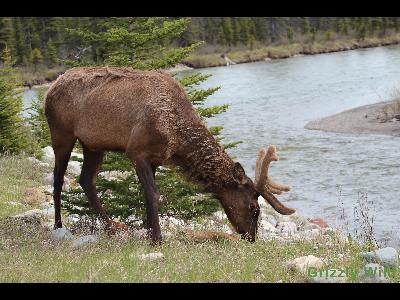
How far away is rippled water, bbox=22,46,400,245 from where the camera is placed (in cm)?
1642

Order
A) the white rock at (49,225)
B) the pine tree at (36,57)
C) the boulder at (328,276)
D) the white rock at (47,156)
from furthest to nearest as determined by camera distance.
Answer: the pine tree at (36,57), the white rock at (47,156), the white rock at (49,225), the boulder at (328,276)

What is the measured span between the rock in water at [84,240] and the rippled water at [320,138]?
196 inches

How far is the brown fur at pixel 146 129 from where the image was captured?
7.96 m

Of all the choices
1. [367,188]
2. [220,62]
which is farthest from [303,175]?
[220,62]

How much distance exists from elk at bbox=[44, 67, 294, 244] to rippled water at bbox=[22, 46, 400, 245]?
320cm

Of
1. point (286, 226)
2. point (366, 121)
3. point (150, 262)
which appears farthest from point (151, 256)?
point (366, 121)

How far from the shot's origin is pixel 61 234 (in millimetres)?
8336

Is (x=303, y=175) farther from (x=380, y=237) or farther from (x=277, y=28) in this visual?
(x=277, y=28)

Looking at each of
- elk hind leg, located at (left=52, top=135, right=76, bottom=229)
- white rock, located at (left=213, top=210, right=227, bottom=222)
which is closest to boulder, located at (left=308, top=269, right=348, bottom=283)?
elk hind leg, located at (left=52, top=135, right=76, bottom=229)

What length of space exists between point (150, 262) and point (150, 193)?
138 centimetres

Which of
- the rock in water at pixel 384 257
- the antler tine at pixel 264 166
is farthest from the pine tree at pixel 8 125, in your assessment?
the rock in water at pixel 384 257

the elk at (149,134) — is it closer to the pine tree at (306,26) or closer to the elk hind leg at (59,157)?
the elk hind leg at (59,157)

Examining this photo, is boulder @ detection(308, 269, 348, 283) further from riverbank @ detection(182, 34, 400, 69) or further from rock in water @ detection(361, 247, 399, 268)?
riverbank @ detection(182, 34, 400, 69)

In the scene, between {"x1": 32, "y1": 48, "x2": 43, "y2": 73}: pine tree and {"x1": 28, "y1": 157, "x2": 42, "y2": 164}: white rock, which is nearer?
{"x1": 28, "y1": 157, "x2": 42, "y2": 164}: white rock
